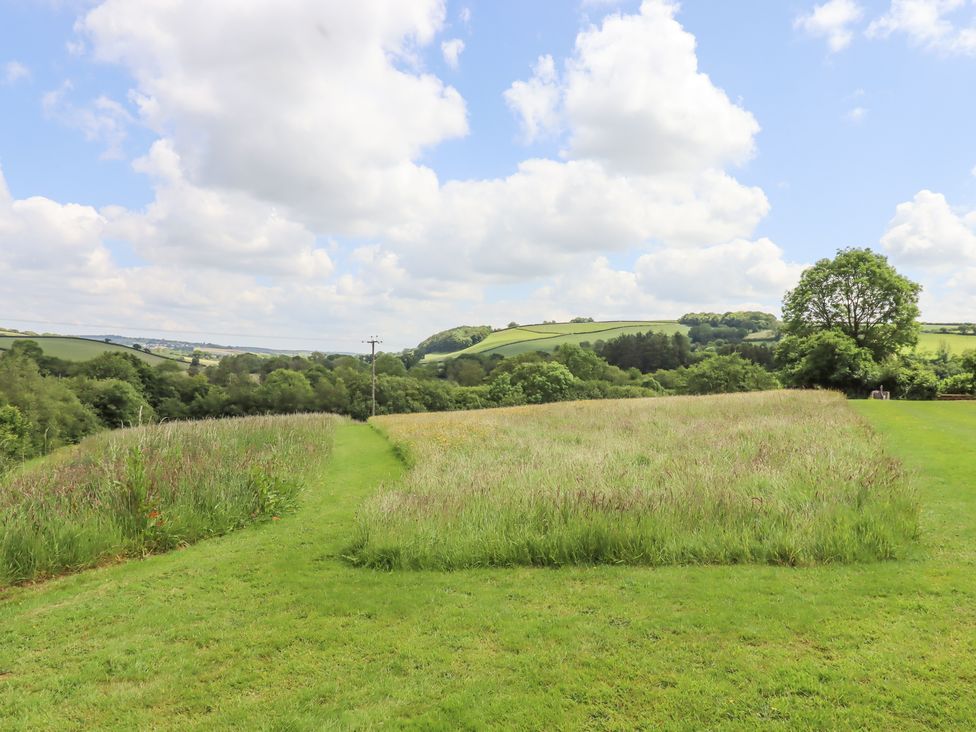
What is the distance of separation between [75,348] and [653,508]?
119 m

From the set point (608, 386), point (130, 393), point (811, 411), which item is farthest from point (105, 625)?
point (608, 386)

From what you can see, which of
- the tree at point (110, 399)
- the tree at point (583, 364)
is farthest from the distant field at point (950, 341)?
the tree at point (110, 399)

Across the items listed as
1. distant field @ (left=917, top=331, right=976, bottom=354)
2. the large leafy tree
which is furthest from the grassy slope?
distant field @ (left=917, top=331, right=976, bottom=354)

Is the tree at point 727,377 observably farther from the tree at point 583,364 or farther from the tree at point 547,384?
the tree at point 583,364

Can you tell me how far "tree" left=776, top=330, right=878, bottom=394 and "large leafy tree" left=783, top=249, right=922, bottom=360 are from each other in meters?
2.88

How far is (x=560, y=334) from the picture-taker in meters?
144

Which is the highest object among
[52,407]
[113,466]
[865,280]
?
[865,280]

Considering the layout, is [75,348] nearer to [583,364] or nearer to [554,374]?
[554,374]

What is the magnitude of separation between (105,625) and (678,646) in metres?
6.22

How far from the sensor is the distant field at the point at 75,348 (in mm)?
88375

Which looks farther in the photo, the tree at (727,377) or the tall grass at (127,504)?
the tree at (727,377)

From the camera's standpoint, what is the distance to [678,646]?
4.73 meters

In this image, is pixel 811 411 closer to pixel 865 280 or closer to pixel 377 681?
pixel 377 681

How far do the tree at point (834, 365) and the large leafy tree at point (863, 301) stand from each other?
2885mm
